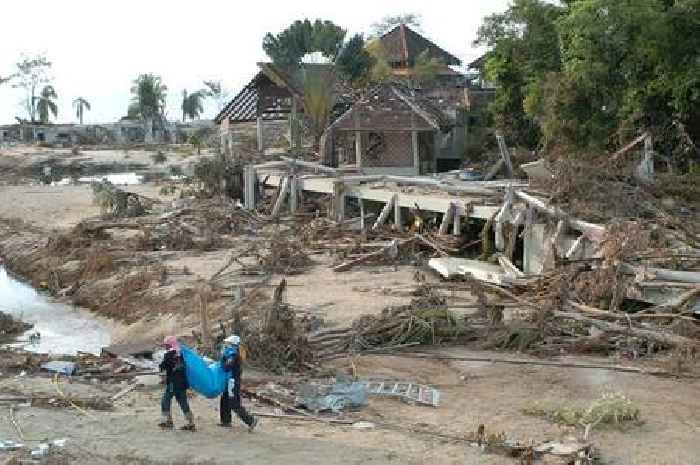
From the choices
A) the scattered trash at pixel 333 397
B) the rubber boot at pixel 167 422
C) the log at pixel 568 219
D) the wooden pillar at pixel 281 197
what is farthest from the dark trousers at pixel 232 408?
the wooden pillar at pixel 281 197

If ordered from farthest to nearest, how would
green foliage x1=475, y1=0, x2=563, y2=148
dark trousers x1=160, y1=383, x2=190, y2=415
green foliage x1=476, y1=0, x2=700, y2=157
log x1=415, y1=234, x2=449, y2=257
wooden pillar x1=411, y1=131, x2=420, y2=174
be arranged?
wooden pillar x1=411, y1=131, x2=420, y2=174, green foliage x1=475, y1=0, x2=563, y2=148, green foliage x1=476, y1=0, x2=700, y2=157, log x1=415, y1=234, x2=449, y2=257, dark trousers x1=160, y1=383, x2=190, y2=415

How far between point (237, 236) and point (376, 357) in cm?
1243

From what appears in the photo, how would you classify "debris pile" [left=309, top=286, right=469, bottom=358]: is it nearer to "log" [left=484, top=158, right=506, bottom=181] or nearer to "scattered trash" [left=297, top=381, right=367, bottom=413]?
"scattered trash" [left=297, top=381, right=367, bottom=413]

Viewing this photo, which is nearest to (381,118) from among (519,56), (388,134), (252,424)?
(388,134)

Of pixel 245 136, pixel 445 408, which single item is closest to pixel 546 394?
pixel 445 408

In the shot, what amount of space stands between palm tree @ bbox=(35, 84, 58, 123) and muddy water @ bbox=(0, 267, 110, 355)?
8336 centimetres

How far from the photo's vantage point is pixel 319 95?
3114 centimetres

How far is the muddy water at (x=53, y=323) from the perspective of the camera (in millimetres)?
16266

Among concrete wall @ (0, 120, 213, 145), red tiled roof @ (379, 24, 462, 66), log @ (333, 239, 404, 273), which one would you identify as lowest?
log @ (333, 239, 404, 273)

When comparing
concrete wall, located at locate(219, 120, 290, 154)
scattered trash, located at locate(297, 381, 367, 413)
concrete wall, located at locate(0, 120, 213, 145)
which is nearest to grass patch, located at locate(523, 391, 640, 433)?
scattered trash, located at locate(297, 381, 367, 413)

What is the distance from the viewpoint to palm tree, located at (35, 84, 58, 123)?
330ft

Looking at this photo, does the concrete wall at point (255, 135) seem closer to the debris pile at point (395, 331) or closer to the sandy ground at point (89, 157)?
the sandy ground at point (89, 157)

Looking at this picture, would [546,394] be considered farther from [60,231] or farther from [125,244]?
[60,231]

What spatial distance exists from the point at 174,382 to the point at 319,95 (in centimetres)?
2260
